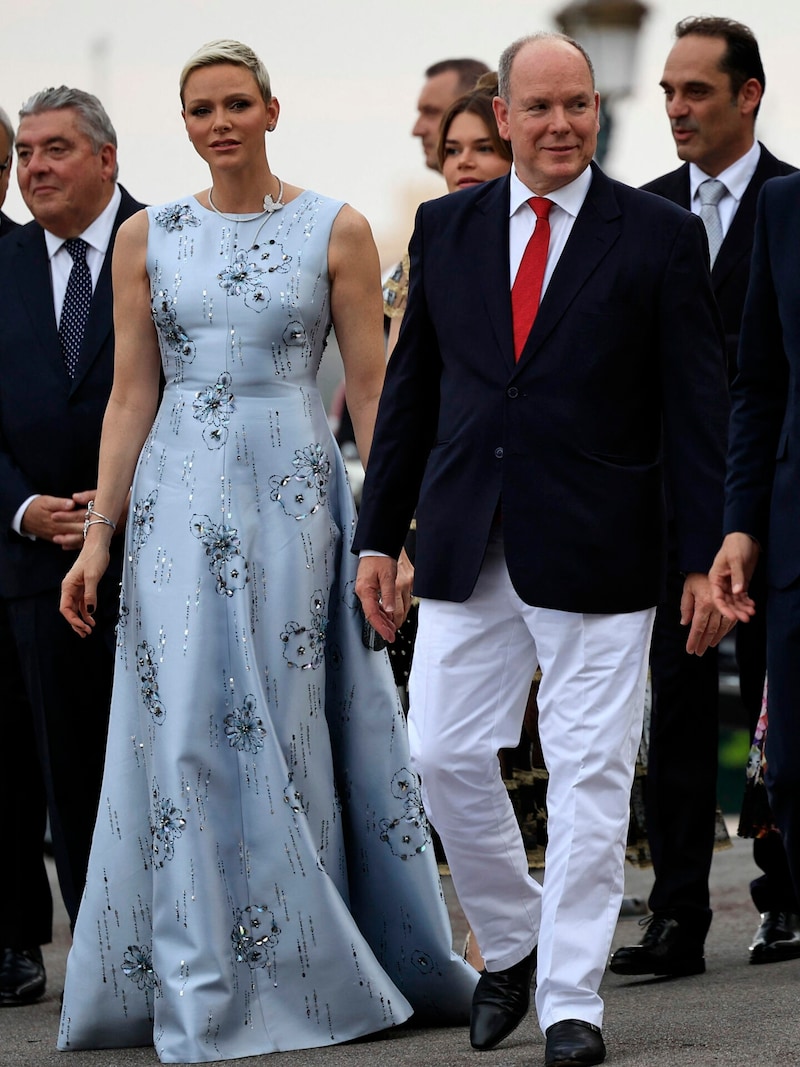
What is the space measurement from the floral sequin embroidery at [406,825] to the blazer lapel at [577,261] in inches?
46.5

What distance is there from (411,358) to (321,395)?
22.3 inches

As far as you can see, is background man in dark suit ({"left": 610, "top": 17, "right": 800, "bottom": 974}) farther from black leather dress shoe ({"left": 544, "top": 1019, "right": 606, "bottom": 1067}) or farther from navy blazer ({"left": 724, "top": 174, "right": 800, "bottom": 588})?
navy blazer ({"left": 724, "top": 174, "right": 800, "bottom": 588})

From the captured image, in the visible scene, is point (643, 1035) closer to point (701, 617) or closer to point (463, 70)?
point (701, 617)

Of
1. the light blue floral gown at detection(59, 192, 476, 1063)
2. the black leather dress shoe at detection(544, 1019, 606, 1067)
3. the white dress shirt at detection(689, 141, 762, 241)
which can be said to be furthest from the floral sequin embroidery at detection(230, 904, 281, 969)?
the white dress shirt at detection(689, 141, 762, 241)

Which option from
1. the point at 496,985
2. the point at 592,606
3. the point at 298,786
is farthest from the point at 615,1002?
the point at 592,606

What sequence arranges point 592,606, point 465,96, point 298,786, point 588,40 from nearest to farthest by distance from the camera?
point 592,606
point 298,786
point 465,96
point 588,40

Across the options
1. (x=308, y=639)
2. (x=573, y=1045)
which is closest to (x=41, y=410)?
(x=308, y=639)

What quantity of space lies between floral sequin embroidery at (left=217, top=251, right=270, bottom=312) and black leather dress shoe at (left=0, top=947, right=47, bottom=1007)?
6.75 ft

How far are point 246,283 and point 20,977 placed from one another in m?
2.10

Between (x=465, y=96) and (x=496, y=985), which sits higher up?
(x=465, y=96)

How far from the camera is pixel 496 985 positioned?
14.0 feet

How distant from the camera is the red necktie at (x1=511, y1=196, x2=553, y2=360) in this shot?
4.14 m

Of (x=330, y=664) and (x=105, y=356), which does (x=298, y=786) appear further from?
(x=105, y=356)

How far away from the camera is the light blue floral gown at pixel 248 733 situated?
4.49 m
